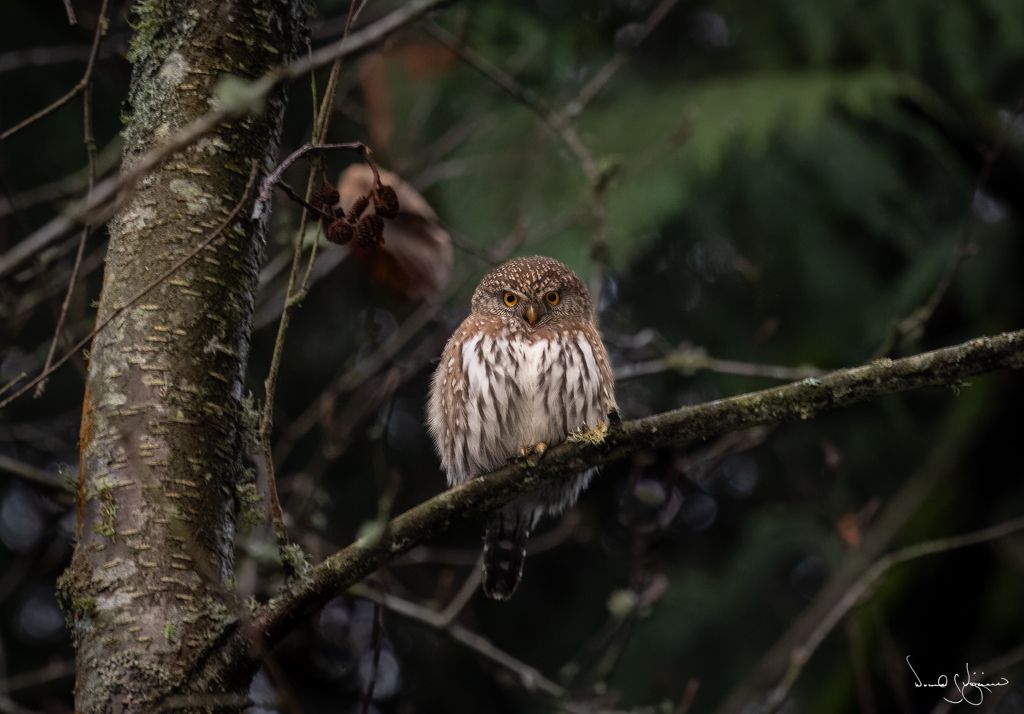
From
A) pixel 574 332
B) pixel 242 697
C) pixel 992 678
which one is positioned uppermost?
pixel 574 332

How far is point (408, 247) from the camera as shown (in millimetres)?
4203

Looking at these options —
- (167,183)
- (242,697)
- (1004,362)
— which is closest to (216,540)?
(242,697)

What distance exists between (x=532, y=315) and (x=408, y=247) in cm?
50

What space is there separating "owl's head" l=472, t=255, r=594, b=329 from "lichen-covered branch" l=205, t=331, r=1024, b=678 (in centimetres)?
156

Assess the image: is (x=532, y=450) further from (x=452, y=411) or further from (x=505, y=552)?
(x=505, y=552)

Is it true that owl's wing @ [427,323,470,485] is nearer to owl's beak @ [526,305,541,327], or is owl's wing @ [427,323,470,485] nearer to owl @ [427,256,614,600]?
owl @ [427,256,614,600]

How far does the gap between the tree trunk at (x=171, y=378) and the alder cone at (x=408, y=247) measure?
137 centimetres

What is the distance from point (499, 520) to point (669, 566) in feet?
10.5

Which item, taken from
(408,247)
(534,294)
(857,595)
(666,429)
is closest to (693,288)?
(534,294)

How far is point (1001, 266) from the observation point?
6.59m

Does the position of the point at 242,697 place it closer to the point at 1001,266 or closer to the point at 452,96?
the point at 452,96

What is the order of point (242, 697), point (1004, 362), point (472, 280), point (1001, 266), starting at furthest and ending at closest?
point (1001, 266) < point (472, 280) < point (1004, 362) < point (242, 697)

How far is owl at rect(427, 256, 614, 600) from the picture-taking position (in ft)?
12.9

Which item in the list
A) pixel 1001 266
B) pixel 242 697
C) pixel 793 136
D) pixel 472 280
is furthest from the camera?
pixel 1001 266
